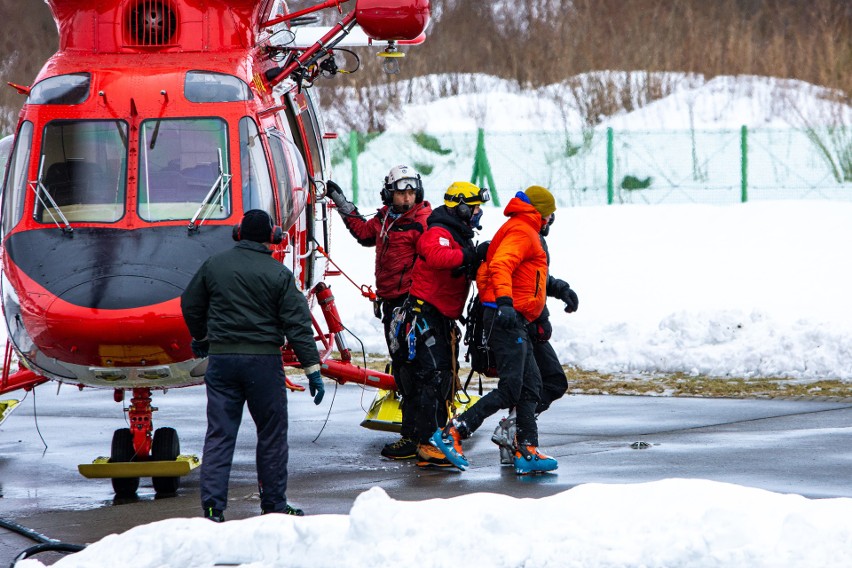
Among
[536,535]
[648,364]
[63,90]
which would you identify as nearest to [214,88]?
A: [63,90]

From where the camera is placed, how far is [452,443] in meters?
9.42

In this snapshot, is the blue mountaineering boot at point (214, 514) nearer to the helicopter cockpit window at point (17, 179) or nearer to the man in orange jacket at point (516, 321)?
the man in orange jacket at point (516, 321)

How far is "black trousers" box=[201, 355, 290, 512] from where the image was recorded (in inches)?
301

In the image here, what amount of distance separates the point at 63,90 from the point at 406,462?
354 centimetres

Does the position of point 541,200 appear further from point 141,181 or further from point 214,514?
point 214,514

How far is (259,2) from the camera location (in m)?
10.4

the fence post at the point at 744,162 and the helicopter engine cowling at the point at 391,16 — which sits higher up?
the helicopter engine cowling at the point at 391,16

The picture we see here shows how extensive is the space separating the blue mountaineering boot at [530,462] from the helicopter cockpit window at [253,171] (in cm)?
239

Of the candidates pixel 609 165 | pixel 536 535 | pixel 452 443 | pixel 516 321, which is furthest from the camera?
pixel 609 165

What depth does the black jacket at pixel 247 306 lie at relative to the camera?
7660mm

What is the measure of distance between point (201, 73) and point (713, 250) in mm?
14559

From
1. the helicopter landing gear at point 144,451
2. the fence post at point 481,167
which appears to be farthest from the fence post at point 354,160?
the helicopter landing gear at point 144,451

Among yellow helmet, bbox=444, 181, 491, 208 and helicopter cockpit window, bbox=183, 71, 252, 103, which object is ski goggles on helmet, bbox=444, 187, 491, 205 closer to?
yellow helmet, bbox=444, 181, 491, 208

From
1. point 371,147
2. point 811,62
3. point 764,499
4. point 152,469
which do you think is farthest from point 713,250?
point 764,499
